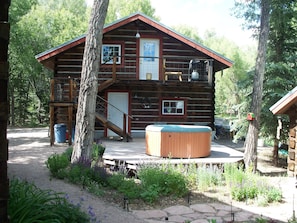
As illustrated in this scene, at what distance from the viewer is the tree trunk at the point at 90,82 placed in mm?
8523

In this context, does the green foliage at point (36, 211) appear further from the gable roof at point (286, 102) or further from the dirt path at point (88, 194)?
the gable roof at point (286, 102)

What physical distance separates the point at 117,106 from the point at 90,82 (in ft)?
26.5

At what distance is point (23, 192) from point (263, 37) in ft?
30.4

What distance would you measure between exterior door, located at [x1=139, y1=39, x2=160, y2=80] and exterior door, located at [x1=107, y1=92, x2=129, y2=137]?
1419mm

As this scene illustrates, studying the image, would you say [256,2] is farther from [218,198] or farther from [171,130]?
[218,198]

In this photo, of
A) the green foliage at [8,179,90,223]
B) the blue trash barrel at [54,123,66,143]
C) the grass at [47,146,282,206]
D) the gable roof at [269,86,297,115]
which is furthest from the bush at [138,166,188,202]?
the blue trash barrel at [54,123,66,143]

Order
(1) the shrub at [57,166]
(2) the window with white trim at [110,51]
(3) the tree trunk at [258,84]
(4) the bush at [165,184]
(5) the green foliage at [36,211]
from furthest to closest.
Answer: (2) the window with white trim at [110,51], (3) the tree trunk at [258,84], (1) the shrub at [57,166], (4) the bush at [165,184], (5) the green foliage at [36,211]

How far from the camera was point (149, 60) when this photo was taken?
659 inches

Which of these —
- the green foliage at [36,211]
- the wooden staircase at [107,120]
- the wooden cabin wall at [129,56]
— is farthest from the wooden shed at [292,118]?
the green foliage at [36,211]

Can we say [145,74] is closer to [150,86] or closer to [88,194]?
[150,86]

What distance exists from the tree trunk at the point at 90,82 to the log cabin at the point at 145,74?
23.5ft

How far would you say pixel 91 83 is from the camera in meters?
8.61

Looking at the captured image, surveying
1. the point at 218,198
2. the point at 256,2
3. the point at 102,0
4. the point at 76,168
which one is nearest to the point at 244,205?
the point at 218,198

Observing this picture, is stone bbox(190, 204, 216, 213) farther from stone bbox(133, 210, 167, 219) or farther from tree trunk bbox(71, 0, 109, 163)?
tree trunk bbox(71, 0, 109, 163)
